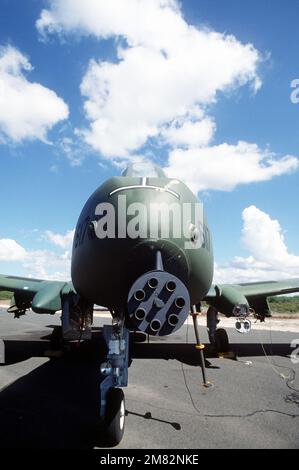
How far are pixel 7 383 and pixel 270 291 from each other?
9266mm

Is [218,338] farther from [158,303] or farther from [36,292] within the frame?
[158,303]

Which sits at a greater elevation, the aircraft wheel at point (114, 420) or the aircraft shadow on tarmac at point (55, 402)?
the aircraft wheel at point (114, 420)

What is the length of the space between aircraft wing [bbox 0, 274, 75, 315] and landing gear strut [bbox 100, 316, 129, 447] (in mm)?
4546

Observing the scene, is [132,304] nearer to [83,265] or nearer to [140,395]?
[83,265]

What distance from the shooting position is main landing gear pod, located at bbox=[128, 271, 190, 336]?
406 cm

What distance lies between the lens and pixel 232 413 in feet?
20.7

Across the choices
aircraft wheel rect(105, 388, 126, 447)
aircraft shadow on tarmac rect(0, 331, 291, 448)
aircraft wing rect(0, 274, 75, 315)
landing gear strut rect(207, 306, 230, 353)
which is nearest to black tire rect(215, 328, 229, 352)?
landing gear strut rect(207, 306, 230, 353)

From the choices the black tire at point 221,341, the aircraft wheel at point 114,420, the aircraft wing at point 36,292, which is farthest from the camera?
the black tire at point 221,341

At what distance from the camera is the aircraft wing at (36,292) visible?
9.59 metres

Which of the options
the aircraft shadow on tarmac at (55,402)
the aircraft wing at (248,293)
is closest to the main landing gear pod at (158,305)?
the aircraft shadow on tarmac at (55,402)

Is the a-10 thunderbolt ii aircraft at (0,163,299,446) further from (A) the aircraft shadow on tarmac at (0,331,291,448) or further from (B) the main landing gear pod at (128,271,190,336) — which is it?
(A) the aircraft shadow on tarmac at (0,331,291,448)

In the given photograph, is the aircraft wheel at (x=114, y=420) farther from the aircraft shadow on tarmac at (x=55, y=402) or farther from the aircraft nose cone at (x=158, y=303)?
the aircraft nose cone at (x=158, y=303)

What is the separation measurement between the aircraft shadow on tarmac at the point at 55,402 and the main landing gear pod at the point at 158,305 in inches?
83.1
